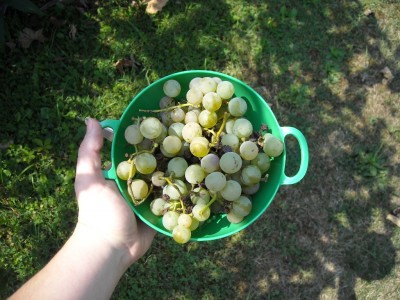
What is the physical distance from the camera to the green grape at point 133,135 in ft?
6.93

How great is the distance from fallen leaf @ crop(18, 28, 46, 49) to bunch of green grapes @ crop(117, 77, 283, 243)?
63.3 inches

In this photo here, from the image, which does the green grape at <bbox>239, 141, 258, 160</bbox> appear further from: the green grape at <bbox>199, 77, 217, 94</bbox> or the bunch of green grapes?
the green grape at <bbox>199, 77, 217, 94</bbox>

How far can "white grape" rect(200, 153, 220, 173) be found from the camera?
2.03 metres

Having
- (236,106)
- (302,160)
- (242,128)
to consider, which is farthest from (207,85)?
(302,160)

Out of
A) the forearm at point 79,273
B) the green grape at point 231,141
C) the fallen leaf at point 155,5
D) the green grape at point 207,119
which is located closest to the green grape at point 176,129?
the green grape at point 207,119

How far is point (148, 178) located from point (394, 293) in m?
2.35

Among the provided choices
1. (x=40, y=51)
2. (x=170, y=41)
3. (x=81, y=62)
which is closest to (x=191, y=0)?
(x=170, y=41)

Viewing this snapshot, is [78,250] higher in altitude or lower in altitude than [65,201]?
higher

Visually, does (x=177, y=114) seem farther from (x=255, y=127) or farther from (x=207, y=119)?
(x=255, y=127)

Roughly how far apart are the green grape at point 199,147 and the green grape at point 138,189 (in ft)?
1.01

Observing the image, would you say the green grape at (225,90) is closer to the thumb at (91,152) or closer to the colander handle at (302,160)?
the colander handle at (302,160)

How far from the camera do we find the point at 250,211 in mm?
2191

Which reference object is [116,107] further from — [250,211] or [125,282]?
[250,211]

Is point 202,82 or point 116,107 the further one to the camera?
point 116,107
